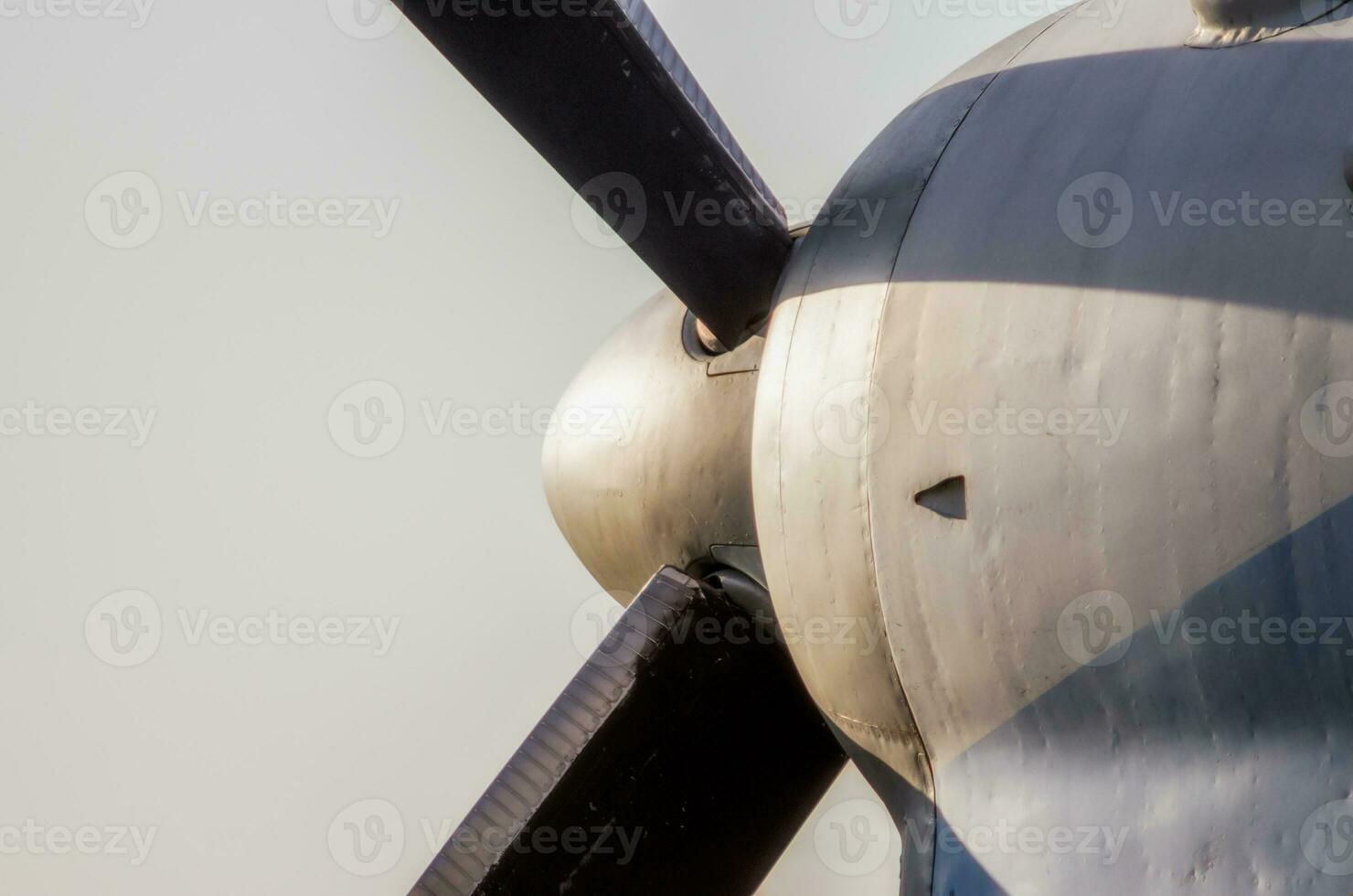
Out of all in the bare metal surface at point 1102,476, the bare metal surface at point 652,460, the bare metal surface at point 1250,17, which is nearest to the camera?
the bare metal surface at point 1102,476

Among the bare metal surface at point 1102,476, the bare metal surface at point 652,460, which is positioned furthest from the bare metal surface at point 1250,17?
the bare metal surface at point 652,460

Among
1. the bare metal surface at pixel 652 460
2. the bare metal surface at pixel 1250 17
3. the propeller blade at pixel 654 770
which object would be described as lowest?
the propeller blade at pixel 654 770

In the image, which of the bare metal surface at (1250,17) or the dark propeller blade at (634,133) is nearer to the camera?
the bare metal surface at (1250,17)

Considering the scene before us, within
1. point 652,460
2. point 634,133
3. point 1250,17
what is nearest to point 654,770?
point 652,460

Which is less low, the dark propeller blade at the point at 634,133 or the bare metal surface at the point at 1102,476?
the dark propeller blade at the point at 634,133

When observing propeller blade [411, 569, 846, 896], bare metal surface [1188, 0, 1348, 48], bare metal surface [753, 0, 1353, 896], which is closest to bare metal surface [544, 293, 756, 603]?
propeller blade [411, 569, 846, 896]

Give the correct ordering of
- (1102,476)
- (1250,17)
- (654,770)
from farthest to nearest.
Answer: (654,770) < (1250,17) < (1102,476)

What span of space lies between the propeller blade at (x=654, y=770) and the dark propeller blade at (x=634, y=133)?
1263 mm

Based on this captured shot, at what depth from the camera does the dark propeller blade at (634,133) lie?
13.3 ft

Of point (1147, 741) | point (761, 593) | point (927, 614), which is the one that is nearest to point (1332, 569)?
point (1147, 741)

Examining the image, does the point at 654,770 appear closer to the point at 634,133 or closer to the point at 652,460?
the point at 652,460

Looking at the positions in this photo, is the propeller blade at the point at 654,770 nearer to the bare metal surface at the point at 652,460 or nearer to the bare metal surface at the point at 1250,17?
the bare metal surface at the point at 652,460

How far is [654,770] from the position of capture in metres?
5.00

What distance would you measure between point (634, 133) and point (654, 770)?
8.08 ft
